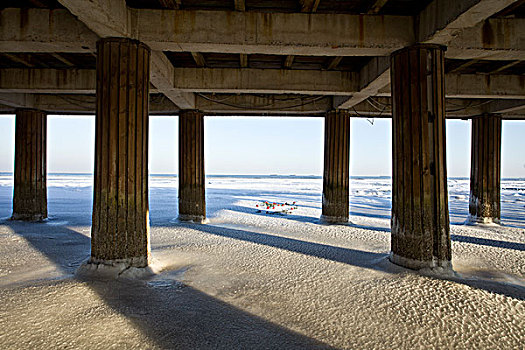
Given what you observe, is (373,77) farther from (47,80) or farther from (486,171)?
(47,80)

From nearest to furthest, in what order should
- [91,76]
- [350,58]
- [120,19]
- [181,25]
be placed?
[120,19] < [181,25] < [350,58] < [91,76]

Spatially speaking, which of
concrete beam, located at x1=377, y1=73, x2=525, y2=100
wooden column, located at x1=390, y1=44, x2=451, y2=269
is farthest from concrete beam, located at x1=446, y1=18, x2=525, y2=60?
concrete beam, located at x1=377, y1=73, x2=525, y2=100

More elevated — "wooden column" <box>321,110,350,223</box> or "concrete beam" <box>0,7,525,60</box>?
"concrete beam" <box>0,7,525,60</box>

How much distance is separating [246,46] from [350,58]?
13.0 feet

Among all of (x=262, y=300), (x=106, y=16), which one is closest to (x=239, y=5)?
(x=106, y=16)

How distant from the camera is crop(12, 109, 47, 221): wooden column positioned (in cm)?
1291

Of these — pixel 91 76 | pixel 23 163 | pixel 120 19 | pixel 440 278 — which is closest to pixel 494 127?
pixel 440 278

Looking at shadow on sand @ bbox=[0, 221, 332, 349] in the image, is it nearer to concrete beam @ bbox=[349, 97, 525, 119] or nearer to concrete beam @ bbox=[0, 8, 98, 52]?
concrete beam @ bbox=[0, 8, 98, 52]

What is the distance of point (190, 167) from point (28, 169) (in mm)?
6539

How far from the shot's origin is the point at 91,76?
32.8ft

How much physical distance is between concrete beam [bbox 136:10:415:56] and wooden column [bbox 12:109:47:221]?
964 cm

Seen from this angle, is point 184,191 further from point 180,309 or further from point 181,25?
point 180,309

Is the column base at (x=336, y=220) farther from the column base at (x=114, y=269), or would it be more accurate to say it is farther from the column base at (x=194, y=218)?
the column base at (x=114, y=269)

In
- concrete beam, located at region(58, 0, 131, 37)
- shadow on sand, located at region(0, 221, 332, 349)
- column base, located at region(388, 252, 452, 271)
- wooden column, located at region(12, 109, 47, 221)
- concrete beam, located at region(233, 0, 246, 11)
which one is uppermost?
concrete beam, located at region(233, 0, 246, 11)
